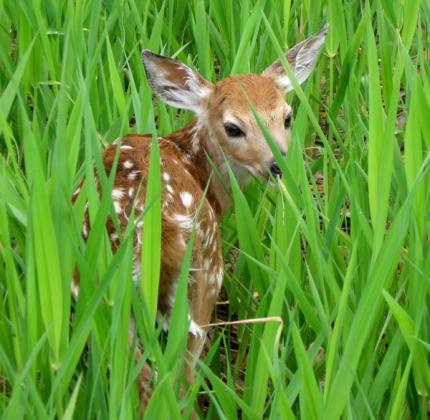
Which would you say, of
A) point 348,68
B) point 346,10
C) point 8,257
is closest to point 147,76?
point 348,68

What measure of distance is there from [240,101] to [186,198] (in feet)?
2.15

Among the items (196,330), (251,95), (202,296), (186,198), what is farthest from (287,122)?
(196,330)

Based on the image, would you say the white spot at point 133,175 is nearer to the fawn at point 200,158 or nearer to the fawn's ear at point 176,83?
the fawn at point 200,158

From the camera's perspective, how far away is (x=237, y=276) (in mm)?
3271

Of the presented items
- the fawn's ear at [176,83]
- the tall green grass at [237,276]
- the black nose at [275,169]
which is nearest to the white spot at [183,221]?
the tall green grass at [237,276]

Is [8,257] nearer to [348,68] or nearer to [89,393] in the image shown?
[89,393]

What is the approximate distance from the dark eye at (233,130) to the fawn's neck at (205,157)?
76mm

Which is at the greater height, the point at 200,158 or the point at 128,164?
the point at 128,164

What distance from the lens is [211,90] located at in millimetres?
3770

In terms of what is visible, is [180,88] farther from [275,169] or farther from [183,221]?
[183,221]

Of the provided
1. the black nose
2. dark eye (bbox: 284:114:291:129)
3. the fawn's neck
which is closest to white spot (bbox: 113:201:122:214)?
the black nose

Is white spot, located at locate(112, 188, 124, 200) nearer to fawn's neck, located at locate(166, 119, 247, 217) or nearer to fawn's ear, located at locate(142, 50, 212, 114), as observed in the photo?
fawn's neck, located at locate(166, 119, 247, 217)

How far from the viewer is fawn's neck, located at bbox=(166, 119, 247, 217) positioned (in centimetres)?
362

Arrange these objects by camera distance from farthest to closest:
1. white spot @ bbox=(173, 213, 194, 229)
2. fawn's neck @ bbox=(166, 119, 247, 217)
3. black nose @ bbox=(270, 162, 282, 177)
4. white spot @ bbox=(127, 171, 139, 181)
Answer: fawn's neck @ bbox=(166, 119, 247, 217) < black nose @ bbox=(270, 162, 282, 177) < white spot @ bbox=(127, 171, 139, 181) < white spot @ bbox=(173, 213, 194, 229)
